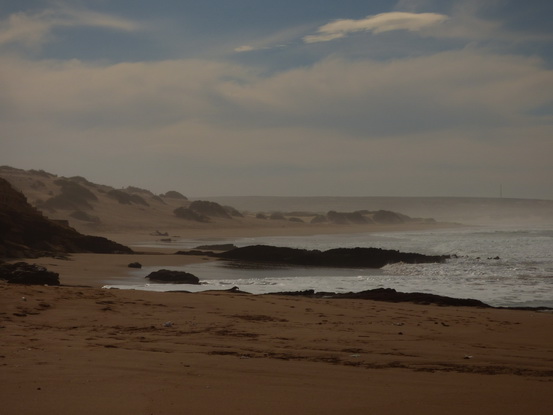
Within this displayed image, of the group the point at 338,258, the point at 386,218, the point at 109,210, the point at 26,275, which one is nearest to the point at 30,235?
the point at 338,258

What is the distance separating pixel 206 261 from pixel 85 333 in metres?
18.0

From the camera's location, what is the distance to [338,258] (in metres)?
25.8

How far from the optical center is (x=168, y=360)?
662cm

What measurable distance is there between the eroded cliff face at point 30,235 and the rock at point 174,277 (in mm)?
6254

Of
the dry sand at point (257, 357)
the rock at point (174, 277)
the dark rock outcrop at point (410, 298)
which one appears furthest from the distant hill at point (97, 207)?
the dry sand at point (257, 357)

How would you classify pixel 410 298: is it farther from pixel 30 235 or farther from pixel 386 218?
pixel 386 218

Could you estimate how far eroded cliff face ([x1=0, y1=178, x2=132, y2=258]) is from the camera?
22438mm

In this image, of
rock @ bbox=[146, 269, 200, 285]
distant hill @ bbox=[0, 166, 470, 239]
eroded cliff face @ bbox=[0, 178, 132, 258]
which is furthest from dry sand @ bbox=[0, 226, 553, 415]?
distant hill @ bbox=[0, 166, 470, 239]

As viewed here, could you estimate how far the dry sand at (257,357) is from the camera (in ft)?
17.2

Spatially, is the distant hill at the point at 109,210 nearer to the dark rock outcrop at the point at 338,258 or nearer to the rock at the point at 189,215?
the rock at the point at 189,215

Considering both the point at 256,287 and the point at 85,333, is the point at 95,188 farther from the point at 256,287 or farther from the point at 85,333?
the point at 85,333

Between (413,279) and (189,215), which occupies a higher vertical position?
(189,215)

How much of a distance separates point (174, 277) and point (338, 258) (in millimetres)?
9607

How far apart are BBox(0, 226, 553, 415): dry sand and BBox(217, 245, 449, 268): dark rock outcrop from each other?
45.3ft
